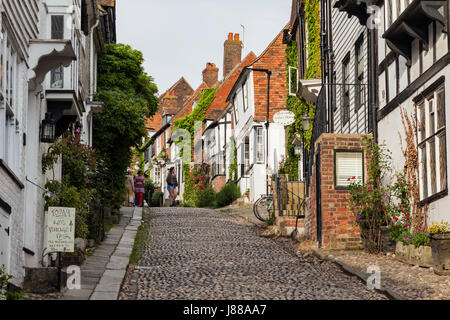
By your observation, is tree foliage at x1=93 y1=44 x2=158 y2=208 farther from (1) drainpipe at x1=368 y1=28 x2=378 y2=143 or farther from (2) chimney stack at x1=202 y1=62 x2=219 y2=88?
(2) chimney stack at x1=202 y1=62 x2=219 y2=88

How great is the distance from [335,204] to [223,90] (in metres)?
30.3

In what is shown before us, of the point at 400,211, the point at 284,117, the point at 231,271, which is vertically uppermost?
the point at 284,117

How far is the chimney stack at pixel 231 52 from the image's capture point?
45.3 metres

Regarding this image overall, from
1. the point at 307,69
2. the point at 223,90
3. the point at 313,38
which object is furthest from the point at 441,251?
the point at 223,90

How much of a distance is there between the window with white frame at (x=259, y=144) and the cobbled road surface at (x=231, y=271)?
510 inches

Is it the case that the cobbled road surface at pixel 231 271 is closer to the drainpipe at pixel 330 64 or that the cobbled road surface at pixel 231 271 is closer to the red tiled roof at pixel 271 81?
the drainpipe at pixel 330 64

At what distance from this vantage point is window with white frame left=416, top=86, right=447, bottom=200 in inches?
456

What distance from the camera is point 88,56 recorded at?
810 inches

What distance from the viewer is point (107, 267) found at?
12.1 metres

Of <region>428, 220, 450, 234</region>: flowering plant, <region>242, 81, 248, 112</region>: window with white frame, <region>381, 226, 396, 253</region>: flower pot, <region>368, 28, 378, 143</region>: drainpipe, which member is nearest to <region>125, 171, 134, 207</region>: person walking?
<region>242, 81, 248, 112</region>: window with white frame

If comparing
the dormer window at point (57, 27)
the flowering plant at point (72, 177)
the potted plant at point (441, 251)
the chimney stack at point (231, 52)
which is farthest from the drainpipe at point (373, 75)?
the chimney stack at point (231, 52)

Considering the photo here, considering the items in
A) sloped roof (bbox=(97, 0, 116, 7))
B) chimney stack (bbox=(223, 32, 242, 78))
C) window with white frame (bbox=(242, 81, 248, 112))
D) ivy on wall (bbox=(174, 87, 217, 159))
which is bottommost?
window with white frame (bbox=(242, 81, 248, 112))

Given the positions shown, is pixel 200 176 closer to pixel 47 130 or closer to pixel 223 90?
pixel 223 90

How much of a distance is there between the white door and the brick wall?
720 centimetres
